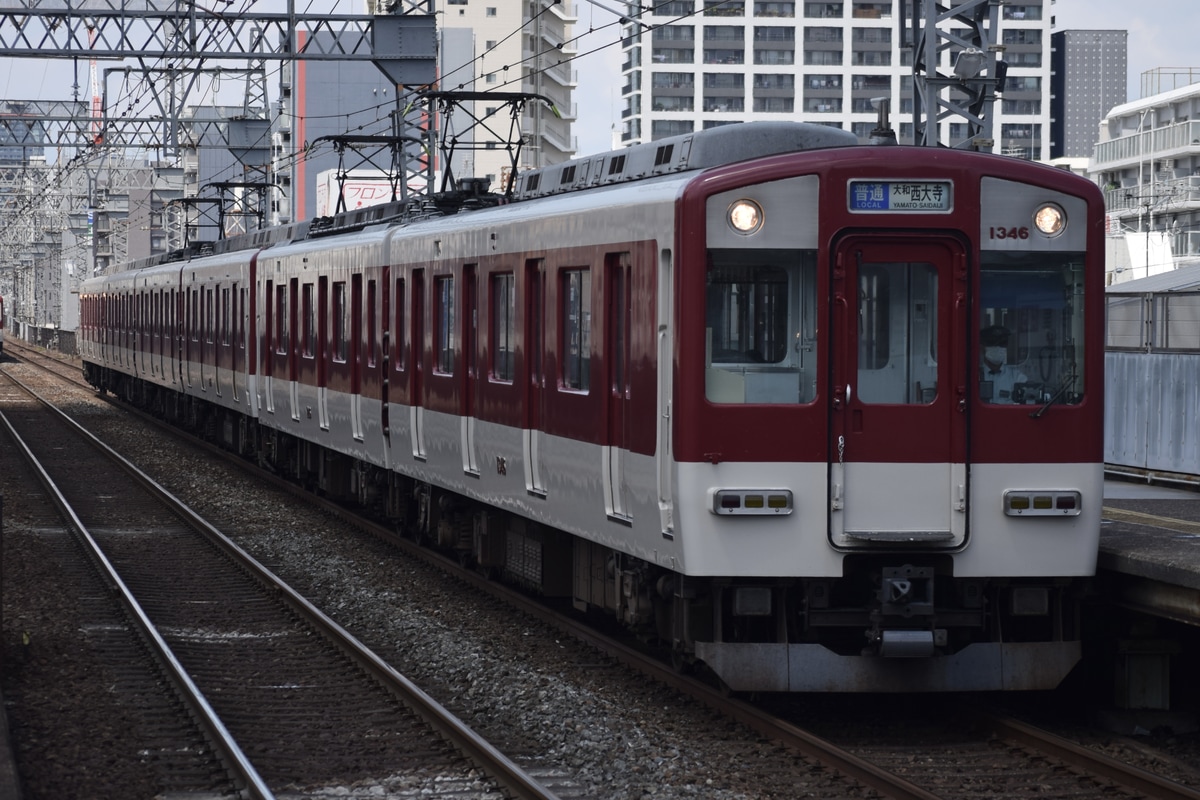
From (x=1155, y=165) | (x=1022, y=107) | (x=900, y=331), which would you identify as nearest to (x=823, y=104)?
(x=1022, y=107)

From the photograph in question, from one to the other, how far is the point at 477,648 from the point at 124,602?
3.16 m

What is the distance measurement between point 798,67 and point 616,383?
9377 cm

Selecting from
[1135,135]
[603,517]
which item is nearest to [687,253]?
[603,517]

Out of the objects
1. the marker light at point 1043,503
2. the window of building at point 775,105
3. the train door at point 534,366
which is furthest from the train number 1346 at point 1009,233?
the window of building at point 775,105

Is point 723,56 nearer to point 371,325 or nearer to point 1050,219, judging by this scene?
point 371,325

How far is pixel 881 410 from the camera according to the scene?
8.25 meters

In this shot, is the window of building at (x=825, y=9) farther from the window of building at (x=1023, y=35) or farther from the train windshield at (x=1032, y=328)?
the train windshield at (x=1032, y=328)

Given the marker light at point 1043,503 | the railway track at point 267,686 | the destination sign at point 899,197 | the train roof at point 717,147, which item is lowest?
the railway track at point 267,686

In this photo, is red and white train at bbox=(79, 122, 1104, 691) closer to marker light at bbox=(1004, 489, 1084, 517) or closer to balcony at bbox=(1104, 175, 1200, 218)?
marker light at bbox=(1004, 489, 1084, 517)

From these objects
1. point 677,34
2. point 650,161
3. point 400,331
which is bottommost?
point 400,331

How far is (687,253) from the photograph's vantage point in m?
8.25

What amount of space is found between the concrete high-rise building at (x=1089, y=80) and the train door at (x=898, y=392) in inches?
4848

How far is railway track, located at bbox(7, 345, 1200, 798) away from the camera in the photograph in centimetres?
724

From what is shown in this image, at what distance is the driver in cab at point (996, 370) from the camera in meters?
8.37
